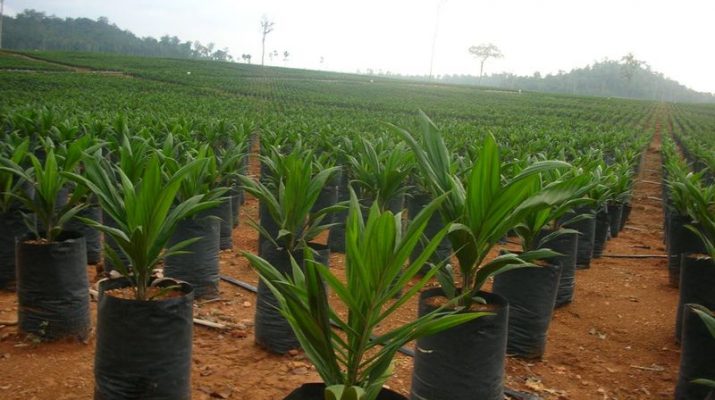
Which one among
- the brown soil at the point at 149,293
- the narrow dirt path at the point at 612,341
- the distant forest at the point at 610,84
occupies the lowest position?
the narrow dirt path at the point at 612,341

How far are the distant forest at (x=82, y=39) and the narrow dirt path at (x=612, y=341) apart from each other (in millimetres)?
95269

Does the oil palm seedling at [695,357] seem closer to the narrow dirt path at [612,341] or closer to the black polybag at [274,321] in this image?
the narrow dirt path at [612,341]

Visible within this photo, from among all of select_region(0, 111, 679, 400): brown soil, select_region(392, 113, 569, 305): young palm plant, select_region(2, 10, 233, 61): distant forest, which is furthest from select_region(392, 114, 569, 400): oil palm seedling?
select_region(2, 10, 233, 61): distant forest

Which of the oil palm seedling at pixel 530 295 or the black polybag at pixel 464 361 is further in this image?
the oil palm seedling at pixel 530 295

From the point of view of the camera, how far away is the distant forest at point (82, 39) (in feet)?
296

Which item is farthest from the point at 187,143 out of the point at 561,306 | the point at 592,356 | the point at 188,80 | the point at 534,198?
the point at 188,80

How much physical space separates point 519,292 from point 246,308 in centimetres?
161

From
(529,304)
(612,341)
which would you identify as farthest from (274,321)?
(612,341)

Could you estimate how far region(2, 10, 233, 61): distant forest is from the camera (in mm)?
90312

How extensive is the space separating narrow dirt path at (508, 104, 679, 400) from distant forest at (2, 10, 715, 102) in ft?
316

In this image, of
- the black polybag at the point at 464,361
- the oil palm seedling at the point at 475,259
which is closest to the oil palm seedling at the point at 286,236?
the oil palm seedling at the point at 475,259

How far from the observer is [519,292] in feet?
10.2

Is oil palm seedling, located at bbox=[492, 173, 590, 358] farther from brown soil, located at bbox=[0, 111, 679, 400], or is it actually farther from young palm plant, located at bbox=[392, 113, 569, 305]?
young palm plant, located at bbox=[392, 113, 569, 305]

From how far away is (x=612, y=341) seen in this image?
3.53 m
